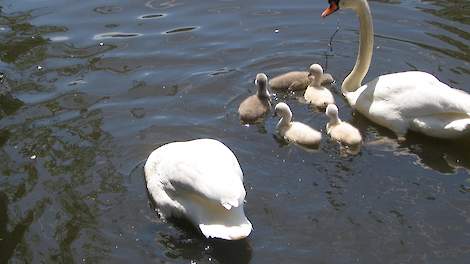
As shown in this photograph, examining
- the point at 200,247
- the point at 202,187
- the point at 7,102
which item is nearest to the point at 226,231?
the point at 202,187

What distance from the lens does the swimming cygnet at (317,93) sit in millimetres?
8141

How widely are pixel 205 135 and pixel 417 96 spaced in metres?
2.17

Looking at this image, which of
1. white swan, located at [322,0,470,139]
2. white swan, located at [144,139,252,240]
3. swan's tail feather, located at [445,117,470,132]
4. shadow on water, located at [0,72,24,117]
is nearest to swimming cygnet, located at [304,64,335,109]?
white swan, located at [322,0,470,139]

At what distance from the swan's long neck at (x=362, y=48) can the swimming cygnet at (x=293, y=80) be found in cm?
37

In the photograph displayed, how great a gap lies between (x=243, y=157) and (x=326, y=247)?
5.30 feet

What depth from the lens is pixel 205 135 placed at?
7855 millimetres

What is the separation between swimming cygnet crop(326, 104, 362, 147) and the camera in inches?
287

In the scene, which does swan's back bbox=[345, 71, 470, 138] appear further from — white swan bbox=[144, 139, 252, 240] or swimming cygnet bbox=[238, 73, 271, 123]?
white swan bbox=[144, 139, 252, 240]

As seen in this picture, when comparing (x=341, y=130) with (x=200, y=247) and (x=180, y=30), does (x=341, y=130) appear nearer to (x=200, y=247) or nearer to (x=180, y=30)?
(x=200, y=247)

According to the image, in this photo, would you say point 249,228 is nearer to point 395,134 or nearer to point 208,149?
point 208,149

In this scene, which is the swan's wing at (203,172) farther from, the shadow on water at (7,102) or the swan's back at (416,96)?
the shadow on water at (7,102)

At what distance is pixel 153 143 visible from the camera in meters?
7.72

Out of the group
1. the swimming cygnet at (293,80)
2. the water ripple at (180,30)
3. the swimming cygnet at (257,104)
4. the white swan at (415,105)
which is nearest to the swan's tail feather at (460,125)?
the white swan at (415,105)

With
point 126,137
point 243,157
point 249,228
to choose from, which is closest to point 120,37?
point 126,137
